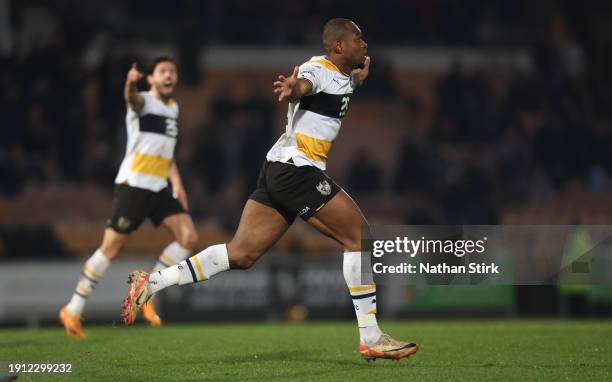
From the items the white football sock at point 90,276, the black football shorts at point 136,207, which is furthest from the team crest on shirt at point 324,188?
the white football sock at point 90,276

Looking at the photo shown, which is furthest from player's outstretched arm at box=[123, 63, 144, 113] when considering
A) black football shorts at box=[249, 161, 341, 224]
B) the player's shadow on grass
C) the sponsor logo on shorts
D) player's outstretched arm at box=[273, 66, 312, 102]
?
the player's shadow on grass

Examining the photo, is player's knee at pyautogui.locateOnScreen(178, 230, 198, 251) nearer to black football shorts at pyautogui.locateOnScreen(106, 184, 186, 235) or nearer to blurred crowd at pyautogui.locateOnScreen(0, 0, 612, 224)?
black football shorts at pyautogui.locateOnScreen(106, 184, 186, 235)

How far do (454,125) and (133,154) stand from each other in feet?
34.7

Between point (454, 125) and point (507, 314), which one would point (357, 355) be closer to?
point (507, 314)

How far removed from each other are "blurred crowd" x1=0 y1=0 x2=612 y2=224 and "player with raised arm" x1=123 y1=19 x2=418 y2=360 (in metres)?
9.75

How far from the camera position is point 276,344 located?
891cm

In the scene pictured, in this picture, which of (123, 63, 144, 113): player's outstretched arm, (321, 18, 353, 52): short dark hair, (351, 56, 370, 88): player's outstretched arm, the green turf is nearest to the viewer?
the green turf

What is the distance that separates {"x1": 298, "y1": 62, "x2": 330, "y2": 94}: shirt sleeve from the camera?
6969 mm

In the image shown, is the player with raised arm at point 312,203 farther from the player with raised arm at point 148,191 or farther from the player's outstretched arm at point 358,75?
the player with raised arm at point 148,191

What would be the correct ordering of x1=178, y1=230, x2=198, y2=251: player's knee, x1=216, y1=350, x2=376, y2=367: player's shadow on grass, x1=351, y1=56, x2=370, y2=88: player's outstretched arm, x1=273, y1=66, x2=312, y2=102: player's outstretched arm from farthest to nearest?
1. x1=178, y1=230, x2=198, y2=251: player's knee
2. x1=351, y1=56, x2=370, y2=88: player's outstretched arm
3. x1=216, y1=350, x2=376, y2=367: player's shadow on grass
4. x1=273, y1=66, x2=312, y2=102: player's outstretched arm

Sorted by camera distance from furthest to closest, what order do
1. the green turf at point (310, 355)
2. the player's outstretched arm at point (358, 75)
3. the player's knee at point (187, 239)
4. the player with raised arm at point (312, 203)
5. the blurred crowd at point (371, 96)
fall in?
the blurred crowd at point (371, 96) → the player's knee at point (187, 239) → the player's outstretched arm at point (358, 75) → the player with raised arm at point (312, 203) → the green turf at point (310, 355)

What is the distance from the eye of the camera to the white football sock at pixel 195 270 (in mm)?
7359

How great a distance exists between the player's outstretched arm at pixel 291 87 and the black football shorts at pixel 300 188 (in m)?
0.52

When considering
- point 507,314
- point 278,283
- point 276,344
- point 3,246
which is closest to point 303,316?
point 278,283
